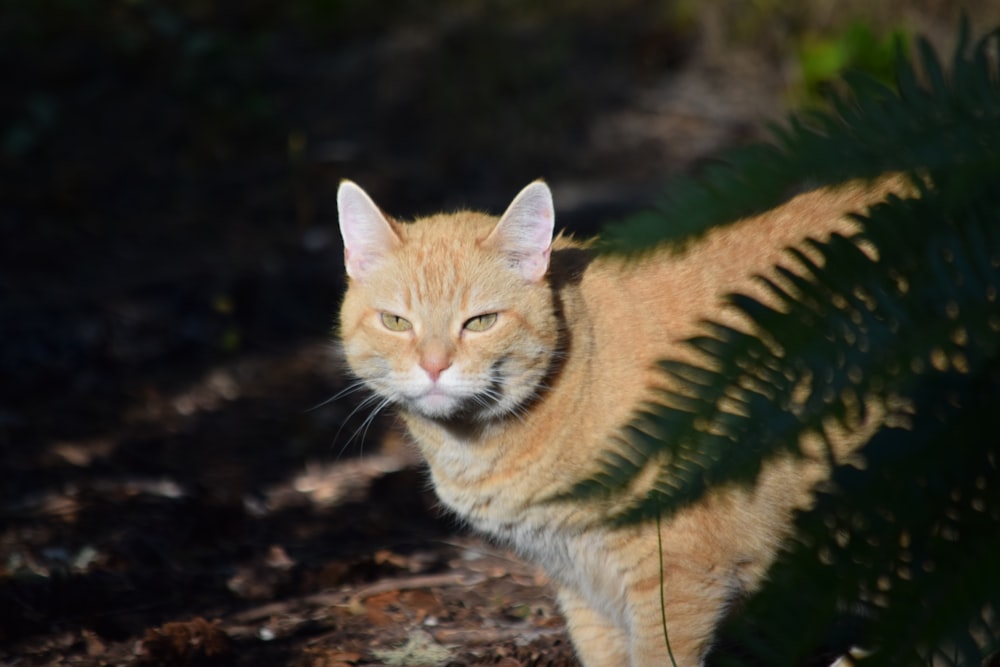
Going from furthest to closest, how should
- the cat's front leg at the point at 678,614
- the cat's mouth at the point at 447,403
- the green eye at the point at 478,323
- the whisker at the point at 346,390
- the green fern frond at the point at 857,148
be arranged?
the whisker at the point at 346,390
the green eye at the point at 478,323
the cat's mouth at the point at 447,403
the cat's front leg at the point at 678,614
the green fern frond at the point at 857,148

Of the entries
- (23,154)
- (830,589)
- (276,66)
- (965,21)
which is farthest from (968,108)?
(276,66)

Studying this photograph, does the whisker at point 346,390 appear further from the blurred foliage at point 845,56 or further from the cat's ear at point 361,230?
the blurred foliage at point 845,56

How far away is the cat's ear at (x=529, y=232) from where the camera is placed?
10.1 ft

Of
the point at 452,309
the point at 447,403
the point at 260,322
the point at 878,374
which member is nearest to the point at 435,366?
the point at 447,403

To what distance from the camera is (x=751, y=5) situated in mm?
8547

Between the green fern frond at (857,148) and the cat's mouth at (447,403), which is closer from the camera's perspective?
the green fern frond at (857,148)

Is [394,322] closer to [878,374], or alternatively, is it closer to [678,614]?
[678,614]

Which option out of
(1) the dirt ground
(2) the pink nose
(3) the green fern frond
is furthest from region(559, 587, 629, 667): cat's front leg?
(3) the green fern frond

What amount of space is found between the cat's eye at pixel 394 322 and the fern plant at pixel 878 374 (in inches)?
69.6

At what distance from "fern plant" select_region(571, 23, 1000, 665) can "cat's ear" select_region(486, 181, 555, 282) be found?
155 centimetres

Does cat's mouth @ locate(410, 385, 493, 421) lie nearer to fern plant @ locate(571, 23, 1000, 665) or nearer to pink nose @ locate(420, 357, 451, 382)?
pink nose @ locate(420, 357, 451, 382)

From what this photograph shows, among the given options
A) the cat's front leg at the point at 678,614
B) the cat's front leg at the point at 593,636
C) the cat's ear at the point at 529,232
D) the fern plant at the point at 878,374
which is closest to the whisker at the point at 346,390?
the cat's ear at the point at 529,232

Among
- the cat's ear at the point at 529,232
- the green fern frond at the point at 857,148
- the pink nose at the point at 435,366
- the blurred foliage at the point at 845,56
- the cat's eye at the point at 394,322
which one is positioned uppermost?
the blurred foliage at the point at 845,56

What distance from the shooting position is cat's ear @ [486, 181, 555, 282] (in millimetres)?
3092
